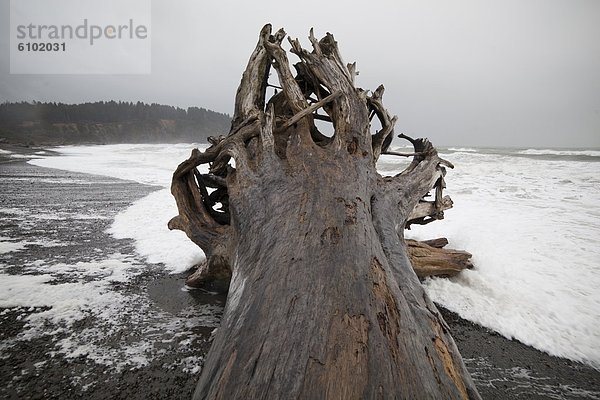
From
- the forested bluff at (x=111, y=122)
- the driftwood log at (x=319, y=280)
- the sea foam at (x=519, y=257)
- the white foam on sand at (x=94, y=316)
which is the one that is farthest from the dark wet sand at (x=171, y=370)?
the forested bluff at (x=111, y=122)

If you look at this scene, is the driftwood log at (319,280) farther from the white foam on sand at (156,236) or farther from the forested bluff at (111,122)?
the forested bluff at (111,122)

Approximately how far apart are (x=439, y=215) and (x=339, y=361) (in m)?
2.76

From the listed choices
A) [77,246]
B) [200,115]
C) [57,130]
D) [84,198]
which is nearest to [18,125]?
[57,130]

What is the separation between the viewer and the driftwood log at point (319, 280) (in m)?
0.86

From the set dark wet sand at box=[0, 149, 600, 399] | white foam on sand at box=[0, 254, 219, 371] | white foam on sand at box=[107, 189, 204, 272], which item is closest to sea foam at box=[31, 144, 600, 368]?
white foam on sand at box=[107, 189, 204, 272]

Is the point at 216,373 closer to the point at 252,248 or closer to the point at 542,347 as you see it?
the point at 252,248

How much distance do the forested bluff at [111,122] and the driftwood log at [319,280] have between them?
6905 centimetres

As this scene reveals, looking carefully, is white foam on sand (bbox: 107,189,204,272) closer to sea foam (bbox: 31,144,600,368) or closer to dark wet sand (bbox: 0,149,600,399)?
sea foam (bbox: 31,144,600,368)

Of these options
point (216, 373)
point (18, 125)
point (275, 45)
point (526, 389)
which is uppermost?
point (18, 125)

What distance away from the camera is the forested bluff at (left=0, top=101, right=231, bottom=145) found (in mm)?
61847

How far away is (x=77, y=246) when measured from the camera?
11.8 feet

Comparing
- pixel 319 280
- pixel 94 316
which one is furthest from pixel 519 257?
pixel 94 316

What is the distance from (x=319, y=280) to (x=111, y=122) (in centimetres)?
8450

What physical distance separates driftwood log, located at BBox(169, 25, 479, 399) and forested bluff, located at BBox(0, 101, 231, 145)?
69.1 metres
